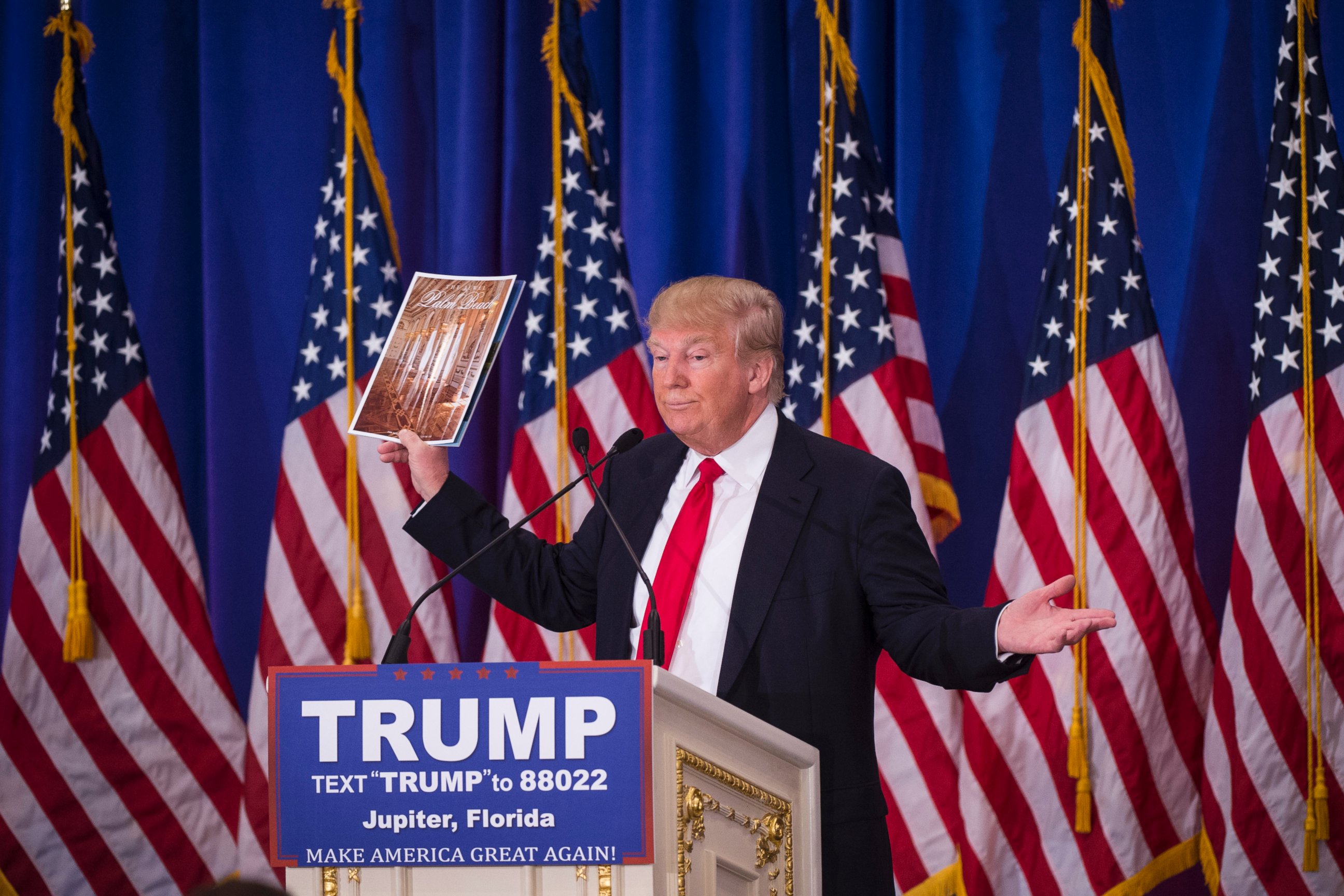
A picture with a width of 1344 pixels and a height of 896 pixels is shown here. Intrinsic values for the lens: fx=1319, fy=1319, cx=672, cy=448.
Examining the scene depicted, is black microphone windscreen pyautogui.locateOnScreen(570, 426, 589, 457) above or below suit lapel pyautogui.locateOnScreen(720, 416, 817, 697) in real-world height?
above

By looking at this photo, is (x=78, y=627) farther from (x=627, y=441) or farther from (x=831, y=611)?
(x=831, y=611)

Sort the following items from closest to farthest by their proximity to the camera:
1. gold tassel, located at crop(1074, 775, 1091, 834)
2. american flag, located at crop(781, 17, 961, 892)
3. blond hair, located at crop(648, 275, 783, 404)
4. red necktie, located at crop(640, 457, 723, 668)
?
red necktie, located at crop(640, 457, 723, 668), blond hair, located at crop(648, 275, 783, 404), gold tassel, located at crop(1074, 775, 1091, 834), american flag, located at crop(781, 17, 961, 892)

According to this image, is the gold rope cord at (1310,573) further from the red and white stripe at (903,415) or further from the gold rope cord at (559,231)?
the gold rope cord at (559,231)

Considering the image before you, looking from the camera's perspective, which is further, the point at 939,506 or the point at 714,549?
the point at 939,506

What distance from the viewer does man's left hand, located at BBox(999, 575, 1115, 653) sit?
1.70 meters

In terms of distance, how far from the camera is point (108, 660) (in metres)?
3.88

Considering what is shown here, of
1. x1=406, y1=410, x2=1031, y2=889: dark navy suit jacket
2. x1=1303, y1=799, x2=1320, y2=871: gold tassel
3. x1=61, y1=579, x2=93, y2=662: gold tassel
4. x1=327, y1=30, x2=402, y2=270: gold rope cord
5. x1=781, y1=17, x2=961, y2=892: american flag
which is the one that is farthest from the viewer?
x1=327, y1=30, x2=402, y2=270: gold rope cord

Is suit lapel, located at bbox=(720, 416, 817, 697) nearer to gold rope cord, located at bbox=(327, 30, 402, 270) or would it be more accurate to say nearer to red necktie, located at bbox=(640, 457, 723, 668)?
red necktie, located at bbox=(640, 457, 723, 668)

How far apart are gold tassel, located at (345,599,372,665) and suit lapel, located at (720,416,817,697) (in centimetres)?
200

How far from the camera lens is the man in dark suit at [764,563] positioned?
6.53 ft

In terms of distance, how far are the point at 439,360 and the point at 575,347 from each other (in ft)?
5.59

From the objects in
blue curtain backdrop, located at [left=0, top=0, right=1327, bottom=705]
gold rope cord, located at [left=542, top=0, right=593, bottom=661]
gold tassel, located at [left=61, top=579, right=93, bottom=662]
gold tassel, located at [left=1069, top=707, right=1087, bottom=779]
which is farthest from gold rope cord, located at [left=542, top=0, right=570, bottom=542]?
gold tassel, located at [left=1069, top=707, right=1087, bottom=779]

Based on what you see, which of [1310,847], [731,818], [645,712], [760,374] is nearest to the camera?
[645,712]

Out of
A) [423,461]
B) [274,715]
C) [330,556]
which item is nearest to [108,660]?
[330,556]
